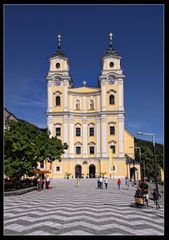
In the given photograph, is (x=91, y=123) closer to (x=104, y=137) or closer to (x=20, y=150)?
(x=104, y=137)

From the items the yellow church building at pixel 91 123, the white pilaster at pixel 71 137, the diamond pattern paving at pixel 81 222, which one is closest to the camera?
the diamond pattern paving at pixel 81 222

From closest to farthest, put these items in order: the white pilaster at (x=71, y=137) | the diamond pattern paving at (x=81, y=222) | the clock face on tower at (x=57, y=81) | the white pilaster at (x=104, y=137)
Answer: the diamond pattern paving at (x=81, y=222)
the white pilaster at (x=104, y=137)
the white pilaster at (x=71, y=137)
the clock face on tower at (x=57, y=81)

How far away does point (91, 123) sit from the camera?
58500mm

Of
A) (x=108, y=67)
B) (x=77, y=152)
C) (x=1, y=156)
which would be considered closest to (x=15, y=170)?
(x=1, y=156)

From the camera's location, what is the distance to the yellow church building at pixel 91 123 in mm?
55188

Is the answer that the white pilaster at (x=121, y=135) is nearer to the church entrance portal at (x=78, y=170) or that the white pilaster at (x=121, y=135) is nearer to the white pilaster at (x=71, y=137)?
the church entrance portal at (x=78, y=170)

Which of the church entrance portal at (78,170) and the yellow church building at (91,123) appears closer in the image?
the yellow church building at (91,123)

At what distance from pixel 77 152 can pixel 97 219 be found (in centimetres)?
4571

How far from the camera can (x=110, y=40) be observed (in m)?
63.3

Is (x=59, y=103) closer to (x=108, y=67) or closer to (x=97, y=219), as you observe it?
(x=108, y=67)

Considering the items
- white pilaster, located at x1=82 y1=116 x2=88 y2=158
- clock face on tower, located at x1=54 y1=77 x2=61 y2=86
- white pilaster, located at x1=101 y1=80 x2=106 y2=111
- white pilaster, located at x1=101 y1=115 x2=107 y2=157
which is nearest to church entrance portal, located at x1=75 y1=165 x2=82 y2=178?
white pilaster, located at x1=82 y1=116 x2=88 y2=158

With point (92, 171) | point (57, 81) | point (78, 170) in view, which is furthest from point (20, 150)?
point (57, 81)

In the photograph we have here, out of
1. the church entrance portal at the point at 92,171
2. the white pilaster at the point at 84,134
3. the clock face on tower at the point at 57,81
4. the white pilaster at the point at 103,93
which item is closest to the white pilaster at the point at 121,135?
the white pilaster at the point at 103,93
